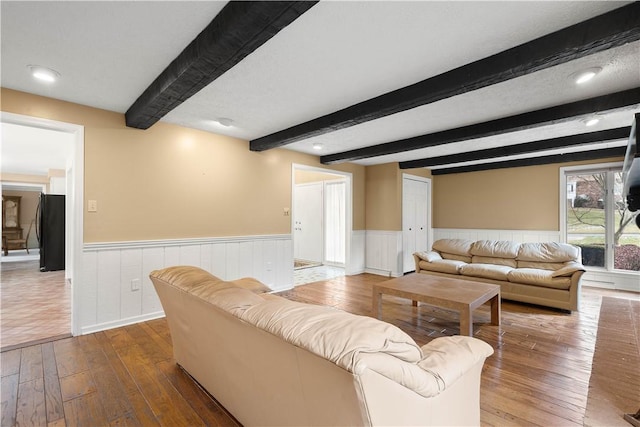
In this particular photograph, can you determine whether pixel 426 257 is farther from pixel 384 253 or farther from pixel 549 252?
pixel 549 252

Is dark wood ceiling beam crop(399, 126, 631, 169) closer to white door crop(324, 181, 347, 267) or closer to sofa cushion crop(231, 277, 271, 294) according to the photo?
white door crop(324, 181, 347, 267)

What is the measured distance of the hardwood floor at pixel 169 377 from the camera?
1.74 m

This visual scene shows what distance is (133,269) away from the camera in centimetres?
329

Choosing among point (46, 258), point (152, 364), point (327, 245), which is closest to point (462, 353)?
point (152, 364)

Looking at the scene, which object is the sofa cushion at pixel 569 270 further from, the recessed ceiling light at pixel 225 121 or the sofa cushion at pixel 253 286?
the recessed ceiling light at pixel 225 121

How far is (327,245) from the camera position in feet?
23.0

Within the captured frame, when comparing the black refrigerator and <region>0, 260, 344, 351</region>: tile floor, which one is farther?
the black refrigerator

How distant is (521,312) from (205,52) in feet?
14.1

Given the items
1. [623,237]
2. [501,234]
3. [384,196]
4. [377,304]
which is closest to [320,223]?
[384,196]

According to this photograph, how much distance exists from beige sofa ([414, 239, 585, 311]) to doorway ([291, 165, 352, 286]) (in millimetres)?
2095

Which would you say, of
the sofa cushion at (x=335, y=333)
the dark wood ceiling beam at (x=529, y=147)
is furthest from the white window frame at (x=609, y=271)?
the sofa cushion at (x=335, y=333)

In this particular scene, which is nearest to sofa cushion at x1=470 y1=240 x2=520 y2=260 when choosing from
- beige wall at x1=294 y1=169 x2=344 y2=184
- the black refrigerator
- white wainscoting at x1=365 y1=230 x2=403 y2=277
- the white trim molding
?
the white trim molding

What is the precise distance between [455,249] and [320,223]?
3.08 m

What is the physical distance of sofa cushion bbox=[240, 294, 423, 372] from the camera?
85 centimetres
